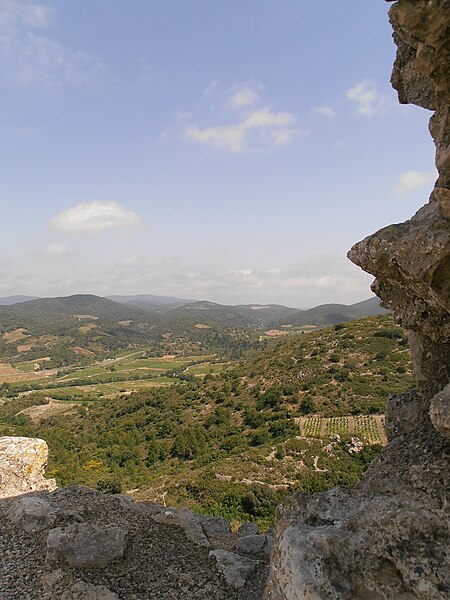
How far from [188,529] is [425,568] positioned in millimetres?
7484

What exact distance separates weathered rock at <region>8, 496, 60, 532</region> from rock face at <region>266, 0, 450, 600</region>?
7.13 m

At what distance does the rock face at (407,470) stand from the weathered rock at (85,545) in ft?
15.3

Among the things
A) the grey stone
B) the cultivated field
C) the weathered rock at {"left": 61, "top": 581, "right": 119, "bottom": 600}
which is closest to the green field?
the cultivated field

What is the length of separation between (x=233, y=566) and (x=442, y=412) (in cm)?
656

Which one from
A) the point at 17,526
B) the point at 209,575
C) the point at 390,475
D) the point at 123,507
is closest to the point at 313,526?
the point at 390,475

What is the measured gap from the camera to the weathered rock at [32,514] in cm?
1020

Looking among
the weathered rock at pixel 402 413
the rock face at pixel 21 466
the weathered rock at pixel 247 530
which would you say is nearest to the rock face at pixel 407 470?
the weathered rock at pixel 402 413

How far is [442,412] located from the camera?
547 centimetres

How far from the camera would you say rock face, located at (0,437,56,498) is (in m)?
13.2

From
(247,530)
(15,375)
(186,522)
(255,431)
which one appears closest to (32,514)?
(186,522)

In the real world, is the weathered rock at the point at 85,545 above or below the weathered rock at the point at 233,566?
above

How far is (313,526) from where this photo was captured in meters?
6.25

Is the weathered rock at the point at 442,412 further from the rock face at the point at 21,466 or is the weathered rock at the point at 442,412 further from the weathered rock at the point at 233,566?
the rock face at the point at 21,466

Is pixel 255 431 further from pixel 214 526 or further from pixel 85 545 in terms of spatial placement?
pixel 85 545
